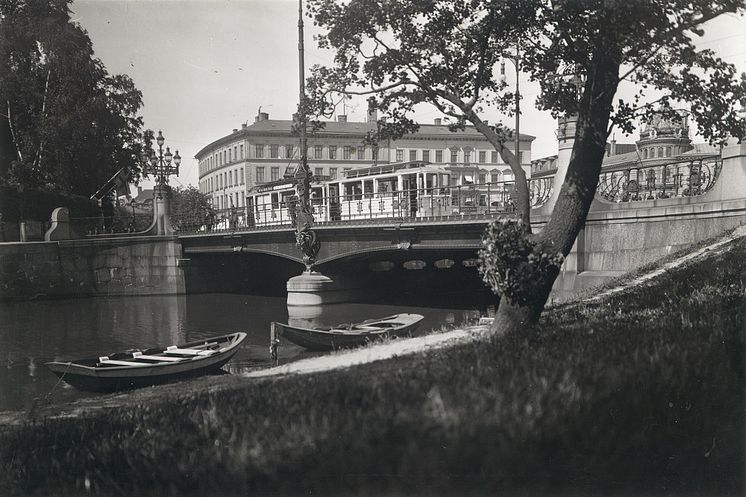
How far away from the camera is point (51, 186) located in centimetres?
3953

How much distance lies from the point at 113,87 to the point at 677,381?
46.5m

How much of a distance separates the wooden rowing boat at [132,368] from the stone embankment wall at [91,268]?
22.8m

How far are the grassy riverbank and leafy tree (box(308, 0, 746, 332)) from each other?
253 centimetres

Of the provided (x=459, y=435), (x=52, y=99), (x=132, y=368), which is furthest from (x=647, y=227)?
(x=52, y=99)

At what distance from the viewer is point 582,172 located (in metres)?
8.66

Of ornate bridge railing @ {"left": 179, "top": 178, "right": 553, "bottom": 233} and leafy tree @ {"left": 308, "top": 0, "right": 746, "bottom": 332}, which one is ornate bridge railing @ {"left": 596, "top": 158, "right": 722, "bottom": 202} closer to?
ornate bridge railing @ {"left": 179, "top": 178, "right": 553, "bottom": 233}

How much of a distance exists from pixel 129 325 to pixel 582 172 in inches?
933

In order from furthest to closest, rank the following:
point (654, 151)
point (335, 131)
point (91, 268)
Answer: point (335, 131) → point (654, 151) → point (91, 268)

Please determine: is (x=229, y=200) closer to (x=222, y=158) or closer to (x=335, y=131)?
(x=222, y=158)

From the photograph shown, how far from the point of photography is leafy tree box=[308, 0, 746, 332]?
A: 806cm

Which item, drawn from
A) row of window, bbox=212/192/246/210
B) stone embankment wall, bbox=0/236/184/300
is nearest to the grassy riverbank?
stone embankment wall, bbox=0/236/184/300

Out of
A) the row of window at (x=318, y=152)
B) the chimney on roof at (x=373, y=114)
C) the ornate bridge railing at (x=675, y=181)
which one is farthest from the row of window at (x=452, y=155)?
the ornate bridge railing at (x=675, y=181)

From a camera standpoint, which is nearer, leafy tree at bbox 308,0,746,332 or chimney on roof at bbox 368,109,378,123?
leafy tree at bbox 308,0,746,332

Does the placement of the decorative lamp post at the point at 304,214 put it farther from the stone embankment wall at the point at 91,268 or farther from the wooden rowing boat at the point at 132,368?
the stone embankment wall at the point at 91,268
